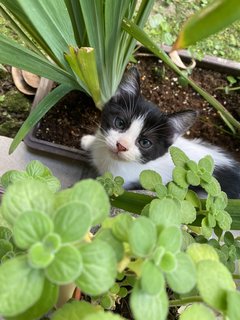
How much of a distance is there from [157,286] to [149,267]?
0.06ft

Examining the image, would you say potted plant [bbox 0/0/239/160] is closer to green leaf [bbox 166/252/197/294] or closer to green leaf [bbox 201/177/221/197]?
green leaf [bbox 201/177/221/197]

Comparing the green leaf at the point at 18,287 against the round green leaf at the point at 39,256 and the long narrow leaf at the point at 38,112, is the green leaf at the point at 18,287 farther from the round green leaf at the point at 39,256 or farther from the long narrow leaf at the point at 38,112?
the long narrow leaf at the point at 38,112

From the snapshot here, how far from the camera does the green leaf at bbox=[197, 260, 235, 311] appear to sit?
352 millimetres

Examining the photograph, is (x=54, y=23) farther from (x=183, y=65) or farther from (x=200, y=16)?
(x=200, y=16)

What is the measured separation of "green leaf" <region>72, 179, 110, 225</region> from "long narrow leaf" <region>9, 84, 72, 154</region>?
706mm

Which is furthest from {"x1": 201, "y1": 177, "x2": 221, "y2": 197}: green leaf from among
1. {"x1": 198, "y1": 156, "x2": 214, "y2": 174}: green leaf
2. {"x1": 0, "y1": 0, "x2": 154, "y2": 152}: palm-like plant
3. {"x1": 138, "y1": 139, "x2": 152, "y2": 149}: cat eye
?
{"x1": 138, "y1": 139, "x2": 152, "y2": 149}: cat eye

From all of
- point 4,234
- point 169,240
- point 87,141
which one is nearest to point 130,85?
point 87,141

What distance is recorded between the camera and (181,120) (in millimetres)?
1088

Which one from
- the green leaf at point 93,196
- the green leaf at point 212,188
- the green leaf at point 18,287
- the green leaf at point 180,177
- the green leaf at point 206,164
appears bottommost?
the green leaf at point 180,177

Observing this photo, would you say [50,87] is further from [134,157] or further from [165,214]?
[165,214]

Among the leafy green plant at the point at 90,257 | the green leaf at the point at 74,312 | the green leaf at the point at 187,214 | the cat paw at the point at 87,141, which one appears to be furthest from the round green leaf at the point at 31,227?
the cat paw at the point at 87,141

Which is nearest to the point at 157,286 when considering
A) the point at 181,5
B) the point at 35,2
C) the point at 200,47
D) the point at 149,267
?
the point at 149,267

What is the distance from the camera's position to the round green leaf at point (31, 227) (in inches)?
12.0

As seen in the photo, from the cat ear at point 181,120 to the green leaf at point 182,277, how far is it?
74 centimetres
